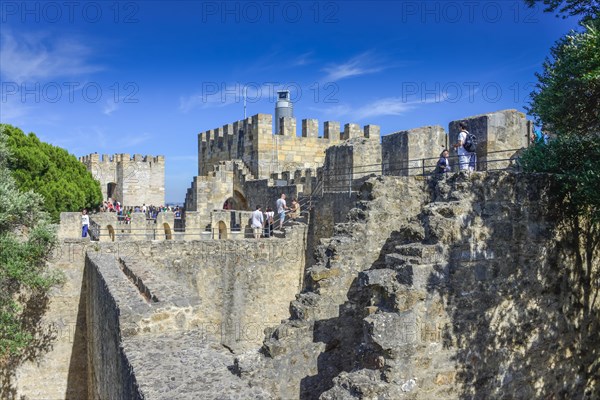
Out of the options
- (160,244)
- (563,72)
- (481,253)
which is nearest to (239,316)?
(160,244)

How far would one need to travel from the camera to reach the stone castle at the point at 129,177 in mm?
40562

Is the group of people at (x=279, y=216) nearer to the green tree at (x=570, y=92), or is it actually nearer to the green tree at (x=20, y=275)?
the green tree at (x=20, y=275)

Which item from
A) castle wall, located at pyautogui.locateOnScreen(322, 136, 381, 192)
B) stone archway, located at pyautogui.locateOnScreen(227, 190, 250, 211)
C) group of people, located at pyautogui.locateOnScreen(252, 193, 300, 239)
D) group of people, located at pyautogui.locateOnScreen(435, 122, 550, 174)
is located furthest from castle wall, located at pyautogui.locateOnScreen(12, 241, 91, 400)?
stone archway, located at pyautogui.locateOnScreen(227, 190, 250, 211)

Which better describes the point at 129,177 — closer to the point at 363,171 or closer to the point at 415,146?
the point at 363,171

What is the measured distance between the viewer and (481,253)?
6.90 metres

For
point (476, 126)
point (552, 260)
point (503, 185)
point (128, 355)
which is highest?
point (476, 126)

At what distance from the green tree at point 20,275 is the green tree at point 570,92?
10.1 m

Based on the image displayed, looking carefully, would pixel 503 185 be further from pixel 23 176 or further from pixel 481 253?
pixel 23 176

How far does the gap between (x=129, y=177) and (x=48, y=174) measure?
51.6ft

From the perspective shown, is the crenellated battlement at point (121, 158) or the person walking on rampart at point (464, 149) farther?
the crenellated battlement at point (121, 158)

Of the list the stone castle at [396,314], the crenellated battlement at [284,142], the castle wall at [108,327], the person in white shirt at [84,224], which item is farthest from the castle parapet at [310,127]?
the castle wall at [108,327]

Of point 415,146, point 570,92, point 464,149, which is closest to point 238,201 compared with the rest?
point 415,146

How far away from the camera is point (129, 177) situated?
133 feet

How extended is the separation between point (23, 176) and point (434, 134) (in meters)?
19.3
